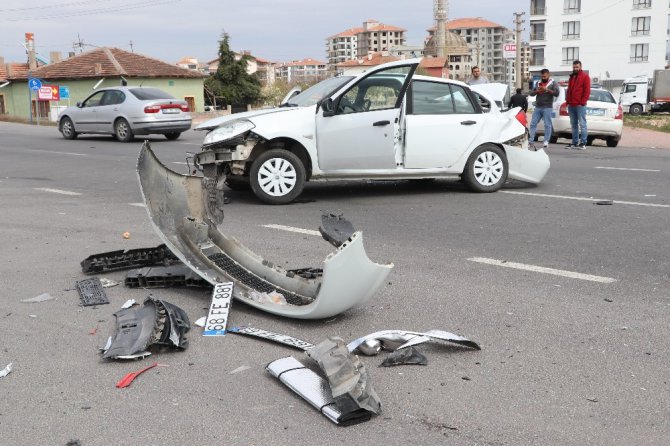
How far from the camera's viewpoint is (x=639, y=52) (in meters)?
83.8

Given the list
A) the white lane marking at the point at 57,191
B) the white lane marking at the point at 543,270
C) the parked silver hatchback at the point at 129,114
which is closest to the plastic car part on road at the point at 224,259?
the white lane marking at the point at 543,270

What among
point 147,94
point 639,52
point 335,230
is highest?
point 639,52

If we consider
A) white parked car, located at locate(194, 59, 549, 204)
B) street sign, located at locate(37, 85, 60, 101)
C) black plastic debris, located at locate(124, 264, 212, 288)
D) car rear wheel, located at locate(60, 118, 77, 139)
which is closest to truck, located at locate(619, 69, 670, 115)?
street sign, located at locate(37, 85, 60, 101)

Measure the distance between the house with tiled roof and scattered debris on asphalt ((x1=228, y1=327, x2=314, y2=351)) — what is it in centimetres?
5374

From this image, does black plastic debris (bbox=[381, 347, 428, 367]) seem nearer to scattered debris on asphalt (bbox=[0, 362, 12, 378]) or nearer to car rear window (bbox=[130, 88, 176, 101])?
scattered debris on asphalt (bbox=[0, 362, 12, 378])

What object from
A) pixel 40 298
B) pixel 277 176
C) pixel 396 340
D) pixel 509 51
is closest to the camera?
pixel 396 340

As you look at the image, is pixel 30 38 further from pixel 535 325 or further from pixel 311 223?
pixel 535 325

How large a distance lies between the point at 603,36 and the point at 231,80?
42.3 metres

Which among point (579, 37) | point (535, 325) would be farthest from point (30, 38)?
point (535, 325)

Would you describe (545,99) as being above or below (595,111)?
above

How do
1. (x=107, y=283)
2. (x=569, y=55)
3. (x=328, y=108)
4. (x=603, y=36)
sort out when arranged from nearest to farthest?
(x=107, y=283) < (x=328, y=108) < (x=603, y=36) < (x=569, y=55)

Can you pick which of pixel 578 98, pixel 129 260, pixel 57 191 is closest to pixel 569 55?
pixel 578 98

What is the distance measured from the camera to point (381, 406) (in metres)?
3.70

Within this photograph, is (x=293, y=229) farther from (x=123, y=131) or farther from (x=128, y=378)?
(x=123, y=131)
